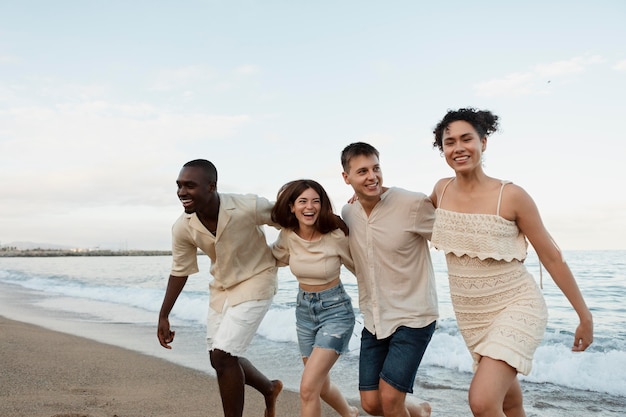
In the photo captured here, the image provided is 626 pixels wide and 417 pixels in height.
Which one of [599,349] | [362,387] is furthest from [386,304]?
[599,349]

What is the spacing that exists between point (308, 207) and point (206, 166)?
909 millimetres

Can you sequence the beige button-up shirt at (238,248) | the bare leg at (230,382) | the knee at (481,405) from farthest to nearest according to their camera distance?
the beige button-up shirt at (238,248) → the bare leg at (230,382) → the knee at (481,405)

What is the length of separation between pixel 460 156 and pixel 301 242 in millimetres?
1448

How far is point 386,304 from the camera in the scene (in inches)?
160

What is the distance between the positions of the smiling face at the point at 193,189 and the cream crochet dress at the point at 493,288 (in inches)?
74.1

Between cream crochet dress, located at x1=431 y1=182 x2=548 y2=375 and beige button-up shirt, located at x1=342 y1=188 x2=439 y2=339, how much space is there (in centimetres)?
46

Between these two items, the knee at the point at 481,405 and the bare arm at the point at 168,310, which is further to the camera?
the bare arm at the point at 168,310

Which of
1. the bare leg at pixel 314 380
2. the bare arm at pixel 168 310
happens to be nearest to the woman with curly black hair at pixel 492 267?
the bare leg at pixel 314 380

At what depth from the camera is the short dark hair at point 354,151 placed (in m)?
4.16

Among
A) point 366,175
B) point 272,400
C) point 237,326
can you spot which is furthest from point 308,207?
point 272,400

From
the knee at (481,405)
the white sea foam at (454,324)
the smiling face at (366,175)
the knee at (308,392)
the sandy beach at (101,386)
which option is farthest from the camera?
the white sea foam at (454,324)

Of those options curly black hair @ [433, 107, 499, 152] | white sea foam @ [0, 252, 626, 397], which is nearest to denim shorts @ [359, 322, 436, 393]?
curly black hair @ [433, 107, 499, 152]

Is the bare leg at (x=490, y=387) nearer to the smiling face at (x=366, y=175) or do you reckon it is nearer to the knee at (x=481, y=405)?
the knee at (x=481, y=405)

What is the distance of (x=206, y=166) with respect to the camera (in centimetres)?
452
